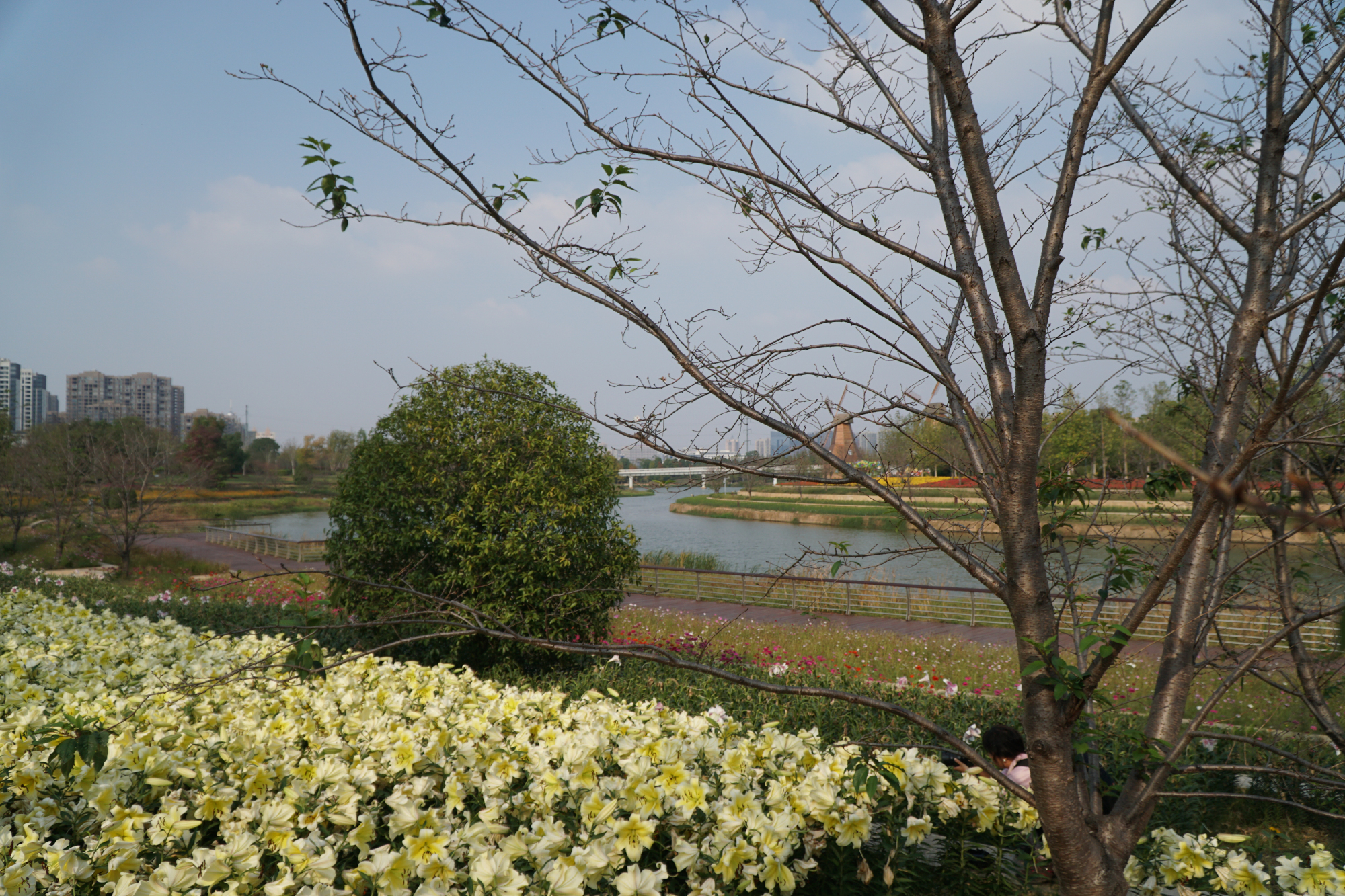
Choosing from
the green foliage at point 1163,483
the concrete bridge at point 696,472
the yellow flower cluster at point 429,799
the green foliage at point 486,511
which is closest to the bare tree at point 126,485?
the green foliage at point 486,511

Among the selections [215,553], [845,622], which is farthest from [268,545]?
[845,622]

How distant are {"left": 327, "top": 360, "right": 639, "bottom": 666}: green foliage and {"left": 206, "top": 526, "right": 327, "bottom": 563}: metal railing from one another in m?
11.2

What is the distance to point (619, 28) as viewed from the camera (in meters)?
1.76

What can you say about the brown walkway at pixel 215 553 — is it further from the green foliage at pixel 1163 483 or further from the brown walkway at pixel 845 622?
the green foliage at pixel 1163 483

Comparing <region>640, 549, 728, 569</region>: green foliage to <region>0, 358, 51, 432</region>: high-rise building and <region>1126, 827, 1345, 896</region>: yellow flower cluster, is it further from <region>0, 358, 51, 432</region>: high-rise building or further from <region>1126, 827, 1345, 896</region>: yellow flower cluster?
<region>0, 358, 51, 432</region>: high-rise building

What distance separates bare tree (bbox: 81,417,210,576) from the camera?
51.0 ft

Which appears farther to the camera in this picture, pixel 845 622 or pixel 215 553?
pixel 215 553

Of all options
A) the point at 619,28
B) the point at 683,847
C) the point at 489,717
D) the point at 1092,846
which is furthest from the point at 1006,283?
the point at 489,717

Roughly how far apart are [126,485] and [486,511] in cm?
1285

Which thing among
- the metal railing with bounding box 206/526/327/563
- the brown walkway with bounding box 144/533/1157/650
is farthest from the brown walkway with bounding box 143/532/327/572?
the brown walkway with bounding box 144/533/1157/650

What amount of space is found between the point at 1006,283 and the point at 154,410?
122825 mm

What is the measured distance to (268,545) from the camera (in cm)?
1988

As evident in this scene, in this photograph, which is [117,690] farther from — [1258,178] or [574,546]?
[1258,178]

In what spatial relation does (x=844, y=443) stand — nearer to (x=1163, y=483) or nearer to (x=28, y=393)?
(x=1163, y=483)
